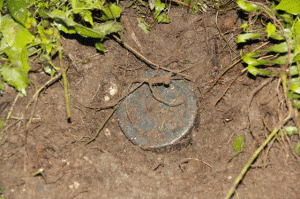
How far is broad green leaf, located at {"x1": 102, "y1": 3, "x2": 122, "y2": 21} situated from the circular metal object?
526 mm

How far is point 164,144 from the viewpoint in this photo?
71.2 inches

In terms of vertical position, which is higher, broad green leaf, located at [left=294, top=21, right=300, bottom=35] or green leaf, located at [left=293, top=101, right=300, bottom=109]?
broad green leaf, located at [left=294, top=21, right=300, bottom=35]

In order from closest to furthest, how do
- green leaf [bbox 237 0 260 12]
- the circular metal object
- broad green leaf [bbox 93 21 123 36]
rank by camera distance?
green leaf [bbox 237 0 260 12]
broad green leaf [bbox 93 21 123 36]
the circular metal object

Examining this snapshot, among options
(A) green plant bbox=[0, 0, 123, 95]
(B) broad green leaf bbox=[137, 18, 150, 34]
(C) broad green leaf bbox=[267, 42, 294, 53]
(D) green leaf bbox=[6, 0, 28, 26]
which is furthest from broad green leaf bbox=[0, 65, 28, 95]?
(C) broad green leaf bbox=[267, 42, 294, 53]

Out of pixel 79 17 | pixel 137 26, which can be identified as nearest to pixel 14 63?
pixel 79 17

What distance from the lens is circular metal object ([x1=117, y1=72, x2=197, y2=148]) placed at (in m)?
1.82

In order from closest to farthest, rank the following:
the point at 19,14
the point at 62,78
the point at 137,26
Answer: the point at 19,14
the point at 62,78
the point at 137,26

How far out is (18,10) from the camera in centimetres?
159

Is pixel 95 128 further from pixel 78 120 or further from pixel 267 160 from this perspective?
pixel 267 160

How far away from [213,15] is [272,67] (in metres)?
0.63

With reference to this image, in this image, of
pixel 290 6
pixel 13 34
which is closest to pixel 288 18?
pixel 290 6

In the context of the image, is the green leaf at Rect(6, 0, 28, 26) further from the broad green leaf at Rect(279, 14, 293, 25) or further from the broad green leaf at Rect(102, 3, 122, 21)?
the broad green leaf at Rect(279, 14, 293, 25)

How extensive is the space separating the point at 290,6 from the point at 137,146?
1.44m

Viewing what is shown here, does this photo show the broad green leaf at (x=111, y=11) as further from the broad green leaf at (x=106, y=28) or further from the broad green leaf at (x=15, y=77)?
the broad green leaf at (x=15, y=77)
